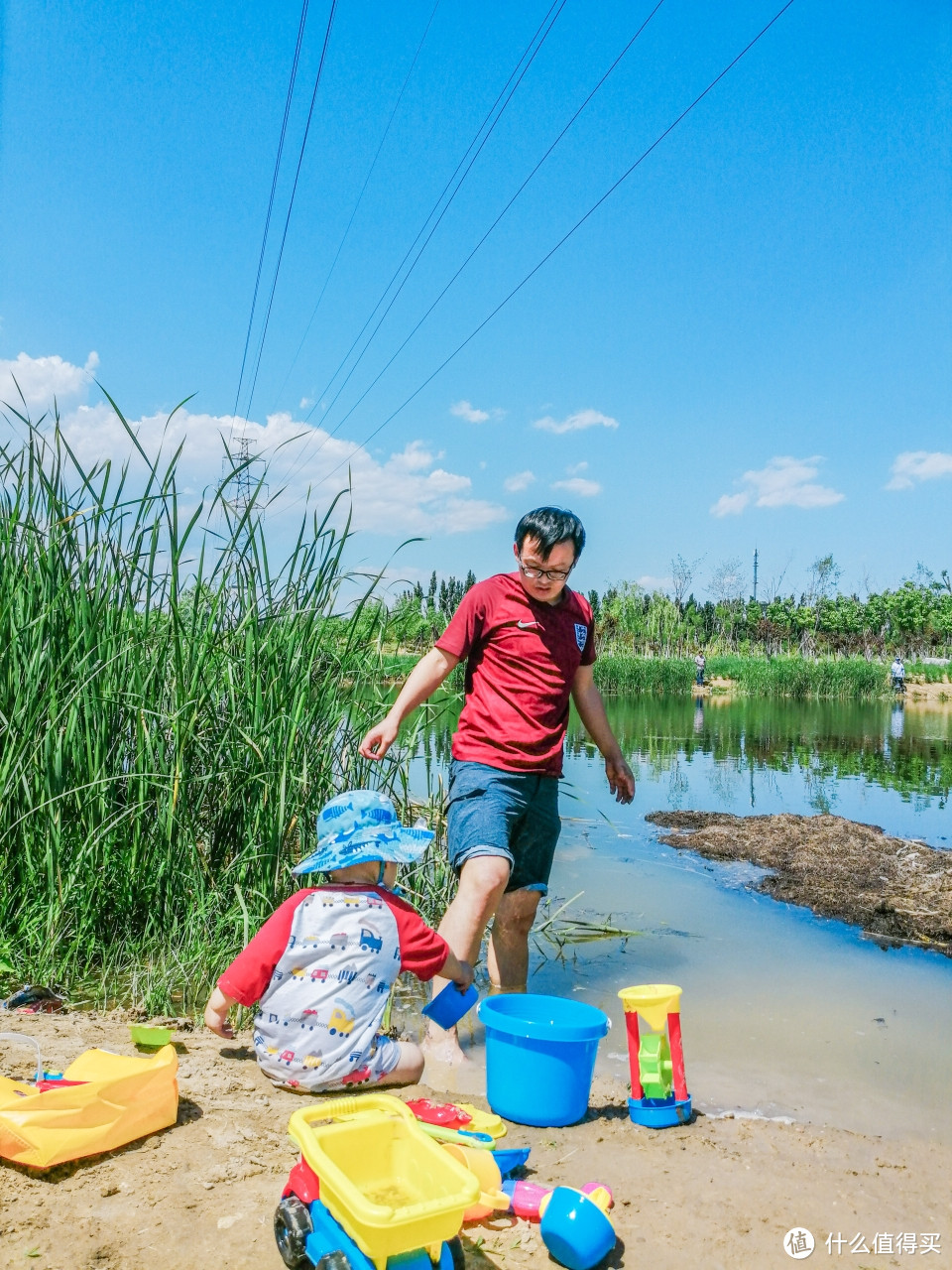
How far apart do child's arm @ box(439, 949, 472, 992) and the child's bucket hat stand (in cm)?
30

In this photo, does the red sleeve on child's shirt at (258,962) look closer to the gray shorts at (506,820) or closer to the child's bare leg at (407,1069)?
the child's bare leg at (407,1069)

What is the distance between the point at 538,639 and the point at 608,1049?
4.77ft

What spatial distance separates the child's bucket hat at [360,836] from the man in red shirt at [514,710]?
39 centimetres

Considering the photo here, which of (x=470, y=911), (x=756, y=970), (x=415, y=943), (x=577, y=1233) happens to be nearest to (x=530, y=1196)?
→ (x=577, y=1233)

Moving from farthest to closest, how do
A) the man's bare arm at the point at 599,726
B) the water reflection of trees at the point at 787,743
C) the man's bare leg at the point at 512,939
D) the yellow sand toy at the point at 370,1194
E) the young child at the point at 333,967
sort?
the water reflection of trees at the point at 787,743 → the man's bare arm at the point at 599,726 → the man's bare leg at the point at 512,939 → the young child at the point at 333,967 → the yellow sand toy at the point at 370,1194

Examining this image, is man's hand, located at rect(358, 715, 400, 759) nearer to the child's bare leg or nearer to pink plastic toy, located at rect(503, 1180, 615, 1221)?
the child's bare leg

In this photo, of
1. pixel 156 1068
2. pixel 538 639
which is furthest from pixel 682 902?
pixel 156 1068

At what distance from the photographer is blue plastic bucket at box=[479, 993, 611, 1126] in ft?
7.89

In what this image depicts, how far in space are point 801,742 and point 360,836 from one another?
13834 mm

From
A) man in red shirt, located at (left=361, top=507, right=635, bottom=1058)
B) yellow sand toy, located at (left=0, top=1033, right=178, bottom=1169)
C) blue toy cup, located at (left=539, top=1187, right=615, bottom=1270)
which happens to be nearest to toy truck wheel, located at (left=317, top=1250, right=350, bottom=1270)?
blue toy cup, located at (left=539, top=1187, right=615, bottom=1270)

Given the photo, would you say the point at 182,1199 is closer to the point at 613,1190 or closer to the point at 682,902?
the point at 613,1190

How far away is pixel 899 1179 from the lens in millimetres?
2336

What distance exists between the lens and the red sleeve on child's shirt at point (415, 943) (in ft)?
8.03

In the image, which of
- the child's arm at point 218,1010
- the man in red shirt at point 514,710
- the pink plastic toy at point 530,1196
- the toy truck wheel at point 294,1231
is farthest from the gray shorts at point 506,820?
the toy truck wheel at point 294,1231
